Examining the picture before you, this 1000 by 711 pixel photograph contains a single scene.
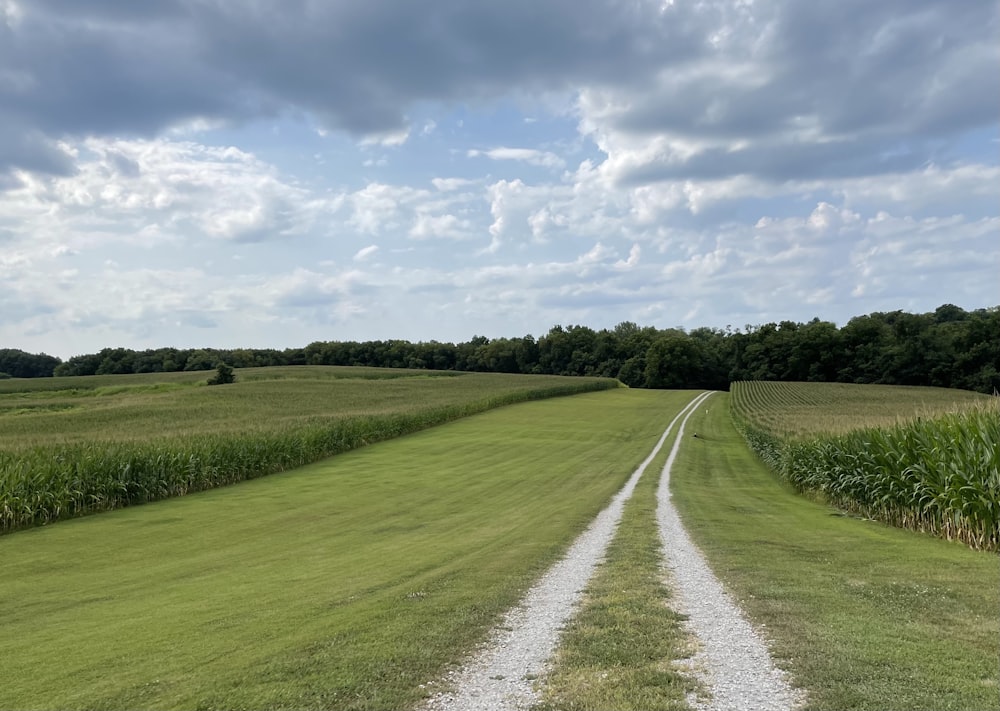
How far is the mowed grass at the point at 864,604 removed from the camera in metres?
5.52

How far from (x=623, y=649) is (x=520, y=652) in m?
0.99

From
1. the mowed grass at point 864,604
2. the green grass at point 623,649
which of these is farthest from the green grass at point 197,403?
the mowed grass at point 864,604

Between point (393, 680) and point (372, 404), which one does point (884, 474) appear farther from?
point (372, 404)

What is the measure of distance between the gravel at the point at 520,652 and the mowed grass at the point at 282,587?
24 centimetres

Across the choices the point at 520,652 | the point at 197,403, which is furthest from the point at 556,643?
the point at 197,403

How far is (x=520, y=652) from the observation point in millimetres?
6531

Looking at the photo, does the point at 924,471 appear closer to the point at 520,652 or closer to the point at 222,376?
the point at 520,652

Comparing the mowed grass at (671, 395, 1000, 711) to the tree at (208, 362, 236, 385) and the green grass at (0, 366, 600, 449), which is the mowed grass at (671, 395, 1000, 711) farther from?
the tree at (208, 362, 236, 385)

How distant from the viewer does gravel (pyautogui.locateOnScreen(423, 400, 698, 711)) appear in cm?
545

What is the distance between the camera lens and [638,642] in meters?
6.64

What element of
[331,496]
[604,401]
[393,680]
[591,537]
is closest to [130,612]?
[393,680]

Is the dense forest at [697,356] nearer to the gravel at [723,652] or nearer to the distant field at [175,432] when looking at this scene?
the distant field at [175,432]

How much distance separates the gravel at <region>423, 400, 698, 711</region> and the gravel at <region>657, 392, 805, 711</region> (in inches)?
53.1

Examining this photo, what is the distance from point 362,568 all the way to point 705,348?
136 m
